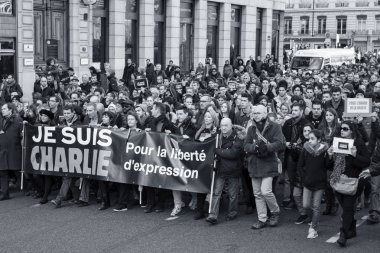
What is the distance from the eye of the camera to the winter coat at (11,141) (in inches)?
442

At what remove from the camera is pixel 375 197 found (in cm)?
973

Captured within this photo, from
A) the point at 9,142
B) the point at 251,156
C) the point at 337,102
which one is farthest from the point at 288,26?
the point at 251,156

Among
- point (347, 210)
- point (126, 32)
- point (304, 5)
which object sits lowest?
point (347, 210)

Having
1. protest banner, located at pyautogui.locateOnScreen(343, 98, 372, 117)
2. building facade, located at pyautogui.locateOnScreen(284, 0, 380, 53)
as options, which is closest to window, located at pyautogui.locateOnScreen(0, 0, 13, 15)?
protest banner, located at pyautogui.locateOnScreen(343, 98, 372, 117)

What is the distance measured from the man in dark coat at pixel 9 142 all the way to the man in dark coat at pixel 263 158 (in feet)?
14.4

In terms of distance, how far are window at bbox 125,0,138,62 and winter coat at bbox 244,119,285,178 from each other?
18439 mm

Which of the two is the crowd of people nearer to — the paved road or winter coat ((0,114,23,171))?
winter coat ((0,114,23,171))

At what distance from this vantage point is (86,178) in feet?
35.3

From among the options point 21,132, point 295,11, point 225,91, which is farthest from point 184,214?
point 295,11

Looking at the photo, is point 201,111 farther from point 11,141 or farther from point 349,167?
point 349,167

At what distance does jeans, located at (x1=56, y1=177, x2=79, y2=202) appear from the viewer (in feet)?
34.9

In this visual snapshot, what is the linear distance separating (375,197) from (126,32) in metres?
18.8

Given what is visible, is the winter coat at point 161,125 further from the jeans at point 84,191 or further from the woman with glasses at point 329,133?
the woman with glasses at point 329,133

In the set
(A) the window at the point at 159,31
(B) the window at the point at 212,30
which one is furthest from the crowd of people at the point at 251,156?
(B) the window at the point at 212,30
